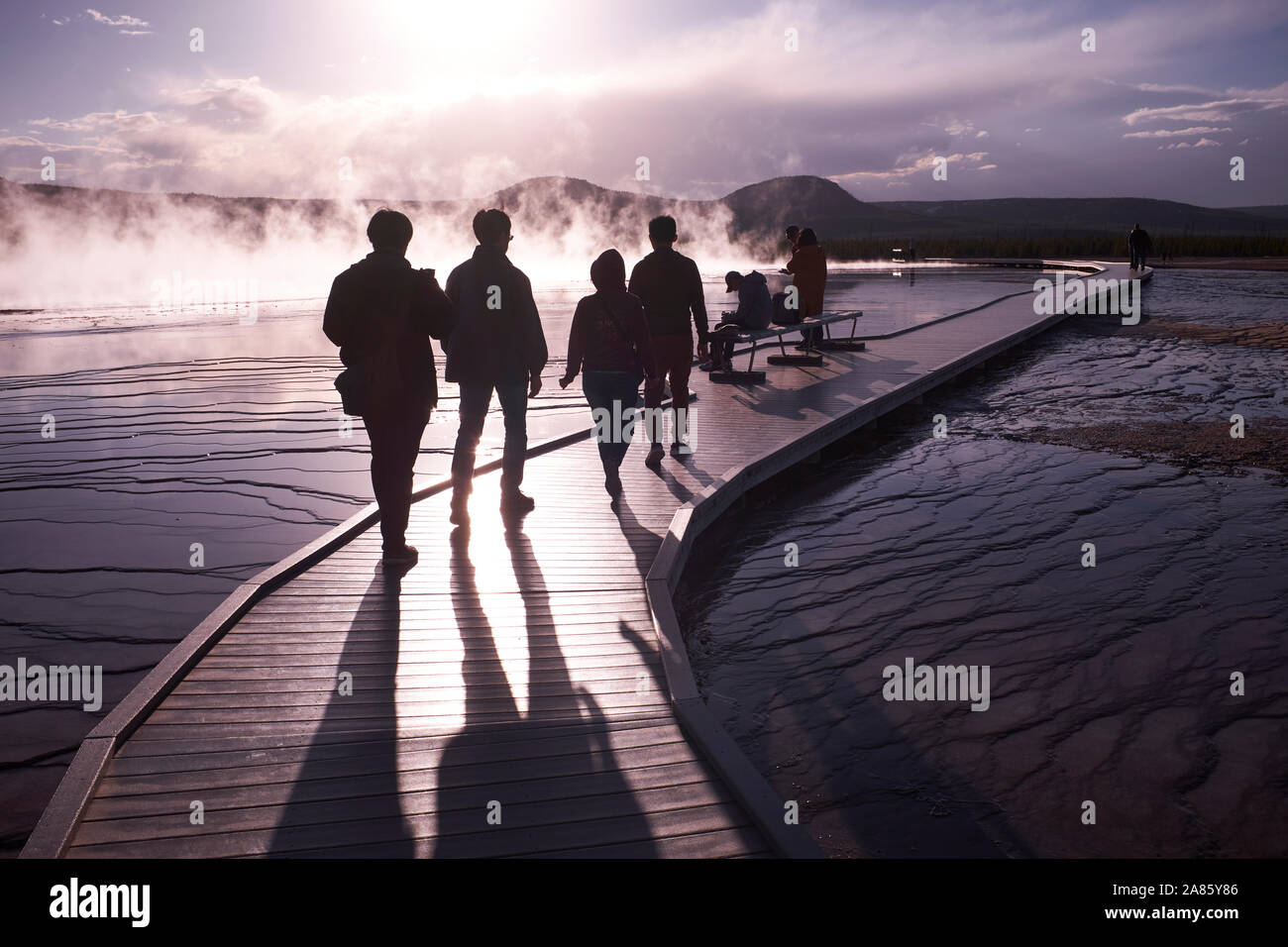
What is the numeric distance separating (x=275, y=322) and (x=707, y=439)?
2098cm

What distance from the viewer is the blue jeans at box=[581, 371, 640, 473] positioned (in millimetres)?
7207

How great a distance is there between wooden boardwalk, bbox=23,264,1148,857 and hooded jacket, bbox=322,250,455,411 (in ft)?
3.97

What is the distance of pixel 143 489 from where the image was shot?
888cm

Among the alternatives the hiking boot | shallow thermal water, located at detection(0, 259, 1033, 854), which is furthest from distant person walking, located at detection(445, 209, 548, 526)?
shallow thermal water, located at detection(0, 259, 1033, 854)

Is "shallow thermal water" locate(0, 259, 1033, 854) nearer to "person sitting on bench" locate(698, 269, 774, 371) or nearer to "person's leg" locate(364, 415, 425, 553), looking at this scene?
"person's leg" locate(364, 415, 425, 553)

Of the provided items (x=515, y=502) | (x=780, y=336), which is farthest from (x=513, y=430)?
(x=780, y=336)

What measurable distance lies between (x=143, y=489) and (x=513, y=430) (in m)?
4.30

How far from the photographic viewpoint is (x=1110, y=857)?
12.8 feet

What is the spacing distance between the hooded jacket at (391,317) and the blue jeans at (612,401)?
6.29 ft

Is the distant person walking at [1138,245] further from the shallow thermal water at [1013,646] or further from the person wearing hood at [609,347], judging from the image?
the person wearing hood at [609,347]

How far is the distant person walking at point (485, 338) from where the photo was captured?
6254 millimetres

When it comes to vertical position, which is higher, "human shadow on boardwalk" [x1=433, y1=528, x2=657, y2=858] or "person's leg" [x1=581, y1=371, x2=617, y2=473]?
"person's leg" [x1=581, y1=371, x2=617, y2=473]
